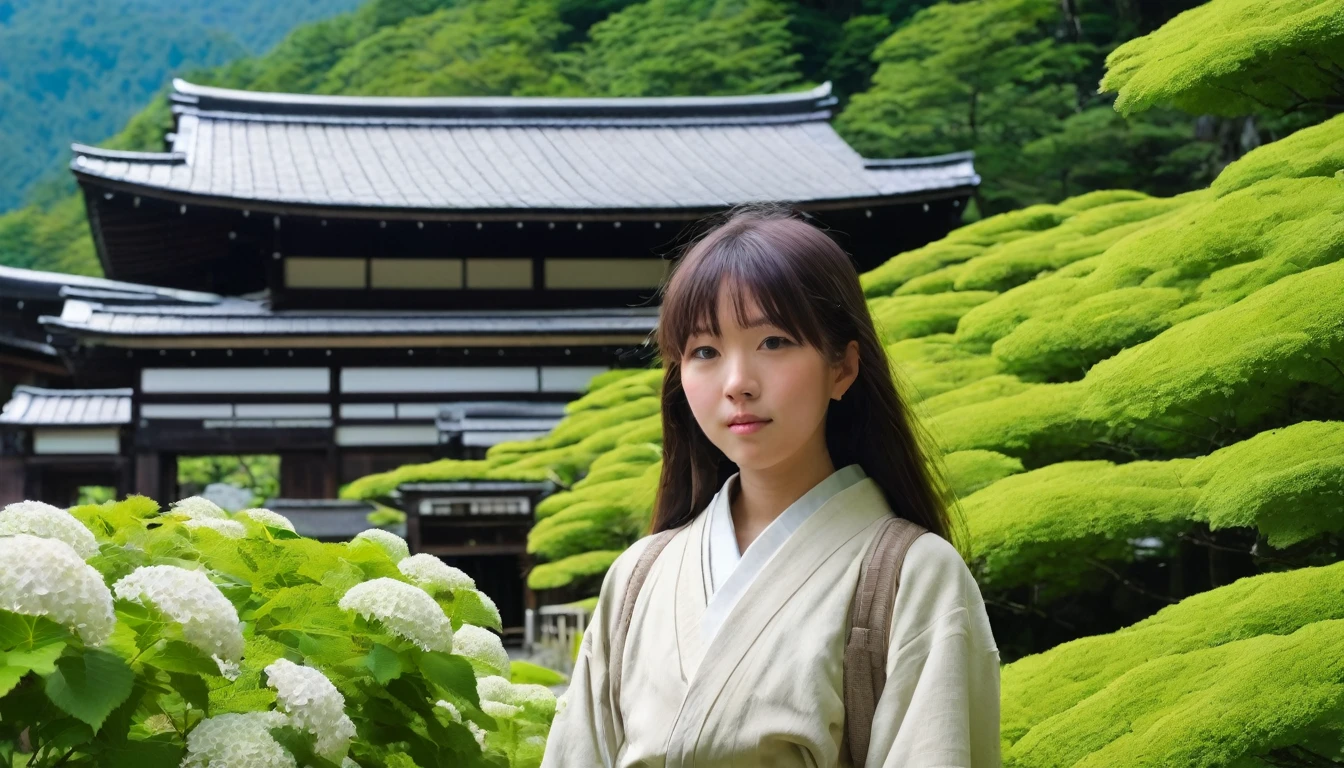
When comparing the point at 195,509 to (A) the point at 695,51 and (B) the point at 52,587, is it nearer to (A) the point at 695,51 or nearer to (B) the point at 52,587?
(B) the point at 52,587

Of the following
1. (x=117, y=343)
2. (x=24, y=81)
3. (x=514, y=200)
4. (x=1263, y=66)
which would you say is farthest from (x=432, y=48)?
(x=1263, y=66)

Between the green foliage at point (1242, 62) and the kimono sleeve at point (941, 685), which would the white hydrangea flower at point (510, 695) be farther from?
the green foliage at point (1242, 62)

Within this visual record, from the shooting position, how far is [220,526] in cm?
246

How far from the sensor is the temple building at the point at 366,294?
1416 cm

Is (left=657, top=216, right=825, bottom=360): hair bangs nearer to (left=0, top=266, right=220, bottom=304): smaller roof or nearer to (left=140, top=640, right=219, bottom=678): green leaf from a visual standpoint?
(left=140, top=640, right=219, bottom=678): green leaf

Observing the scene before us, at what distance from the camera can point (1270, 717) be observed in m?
2.71

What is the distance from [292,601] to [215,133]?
56.1 feet

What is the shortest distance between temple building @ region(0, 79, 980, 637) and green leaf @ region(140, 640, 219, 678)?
11.0m

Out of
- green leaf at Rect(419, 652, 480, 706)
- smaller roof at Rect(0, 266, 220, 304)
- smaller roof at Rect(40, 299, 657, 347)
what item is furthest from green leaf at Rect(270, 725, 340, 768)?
smaller roof at Rect(0, 266, 220, 304)

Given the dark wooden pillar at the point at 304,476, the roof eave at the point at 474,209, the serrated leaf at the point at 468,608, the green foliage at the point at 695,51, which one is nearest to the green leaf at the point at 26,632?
the serrated leaf at the point at 468,608

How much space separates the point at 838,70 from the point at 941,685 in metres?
28.4

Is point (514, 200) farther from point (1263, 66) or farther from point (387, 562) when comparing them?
point (387, 562)

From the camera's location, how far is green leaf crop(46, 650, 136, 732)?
1.66 metres

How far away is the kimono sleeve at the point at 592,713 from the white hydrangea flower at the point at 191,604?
508 mm
